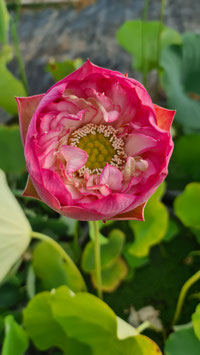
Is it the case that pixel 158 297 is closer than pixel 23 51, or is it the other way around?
pixel 158 297

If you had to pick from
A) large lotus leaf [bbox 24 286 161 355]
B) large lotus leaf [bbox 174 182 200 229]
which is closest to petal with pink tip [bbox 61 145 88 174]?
large lotus leaf [bbox 24 286 161 355]

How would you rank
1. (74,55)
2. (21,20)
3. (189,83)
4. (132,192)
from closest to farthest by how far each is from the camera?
1. (132,192)
2. (189,83)
3. (74,55)
4. (21,20)

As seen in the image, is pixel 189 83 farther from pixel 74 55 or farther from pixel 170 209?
pixel 74 55

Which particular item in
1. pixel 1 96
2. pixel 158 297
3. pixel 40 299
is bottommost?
pixel 158 297

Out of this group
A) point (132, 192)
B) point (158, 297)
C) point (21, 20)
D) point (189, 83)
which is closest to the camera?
point (132, 192)

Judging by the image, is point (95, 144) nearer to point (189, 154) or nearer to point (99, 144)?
point (99, 144)

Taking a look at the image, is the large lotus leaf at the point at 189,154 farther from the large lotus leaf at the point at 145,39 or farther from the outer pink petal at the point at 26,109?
the outer pink petal at the point at 26,109

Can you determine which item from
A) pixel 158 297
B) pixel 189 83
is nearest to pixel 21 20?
pixel 189 83
